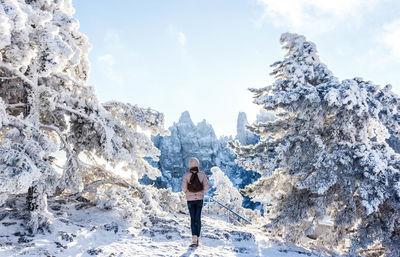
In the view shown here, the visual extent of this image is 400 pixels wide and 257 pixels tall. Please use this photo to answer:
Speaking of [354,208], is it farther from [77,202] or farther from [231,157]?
[231,157]

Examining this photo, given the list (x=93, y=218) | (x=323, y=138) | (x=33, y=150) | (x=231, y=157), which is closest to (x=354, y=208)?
(x=323, y=138)

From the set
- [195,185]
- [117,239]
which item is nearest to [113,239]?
[117,239]

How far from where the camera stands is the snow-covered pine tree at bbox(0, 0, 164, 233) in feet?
14.6

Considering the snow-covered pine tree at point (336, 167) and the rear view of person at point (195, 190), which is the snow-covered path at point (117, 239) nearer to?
the rear view of person at point (195, 190)

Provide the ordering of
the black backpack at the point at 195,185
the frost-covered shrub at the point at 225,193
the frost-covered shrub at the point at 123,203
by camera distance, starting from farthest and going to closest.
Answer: the frost-covered shrub at the point at 225,193, the frost-covered shrub at the point at 123,203, the black backpack at the point at 195,185

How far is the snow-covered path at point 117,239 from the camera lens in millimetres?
4973

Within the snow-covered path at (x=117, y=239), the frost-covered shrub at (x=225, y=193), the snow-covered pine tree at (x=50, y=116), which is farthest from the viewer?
the frost-covered shrub at (x=225, y=193)

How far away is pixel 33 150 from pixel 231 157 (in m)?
80.9

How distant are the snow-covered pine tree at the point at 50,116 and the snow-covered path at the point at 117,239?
53cm

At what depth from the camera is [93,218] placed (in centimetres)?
723

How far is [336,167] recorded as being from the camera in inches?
283

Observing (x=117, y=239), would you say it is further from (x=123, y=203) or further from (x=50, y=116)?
(x=50, y=116)

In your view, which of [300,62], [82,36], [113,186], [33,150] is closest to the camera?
[33,150]

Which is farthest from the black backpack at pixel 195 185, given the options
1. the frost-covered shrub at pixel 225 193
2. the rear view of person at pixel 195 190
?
the frost-covered shrub at pixel 225 193
